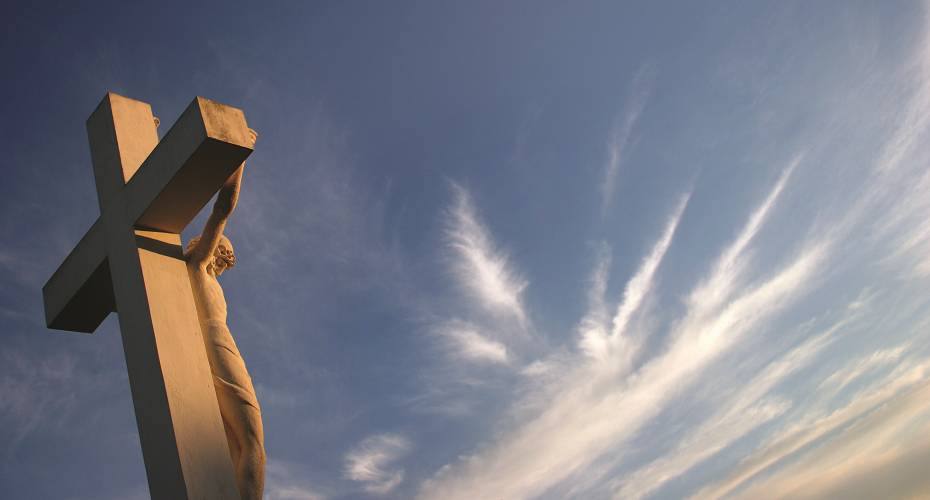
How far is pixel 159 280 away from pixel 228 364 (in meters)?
0.68

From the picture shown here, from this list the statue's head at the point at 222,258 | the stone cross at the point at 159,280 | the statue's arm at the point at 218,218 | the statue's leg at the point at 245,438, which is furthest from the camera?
the statue's head at the point at 222,258

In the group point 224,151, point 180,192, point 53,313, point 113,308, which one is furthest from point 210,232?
point 53,313

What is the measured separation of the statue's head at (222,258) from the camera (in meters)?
4.50

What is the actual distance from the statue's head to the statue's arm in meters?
0.24

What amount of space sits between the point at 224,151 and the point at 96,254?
131 cm

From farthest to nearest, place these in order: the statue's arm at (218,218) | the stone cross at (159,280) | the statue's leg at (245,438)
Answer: the statue's arm at (218,218) → the statue's leg at (245,438) → the stone cross at (159,280)

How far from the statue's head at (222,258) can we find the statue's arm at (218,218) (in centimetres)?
24

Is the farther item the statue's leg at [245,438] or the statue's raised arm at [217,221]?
the statue's raised arm at [217,221]

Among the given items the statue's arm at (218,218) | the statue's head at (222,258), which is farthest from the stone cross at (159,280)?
the statue's head at (222,258)

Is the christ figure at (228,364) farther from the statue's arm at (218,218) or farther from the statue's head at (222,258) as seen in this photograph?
the statue's head at (222,258)

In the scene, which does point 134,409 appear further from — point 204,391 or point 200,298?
point 200,298

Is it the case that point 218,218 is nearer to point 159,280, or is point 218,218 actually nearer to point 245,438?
point 159,280

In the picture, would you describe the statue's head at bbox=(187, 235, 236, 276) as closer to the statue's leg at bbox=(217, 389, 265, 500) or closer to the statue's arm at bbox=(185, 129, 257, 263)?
the statue's arm at bbox=(185, 129, 257, 263)

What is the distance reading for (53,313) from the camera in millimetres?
4320
